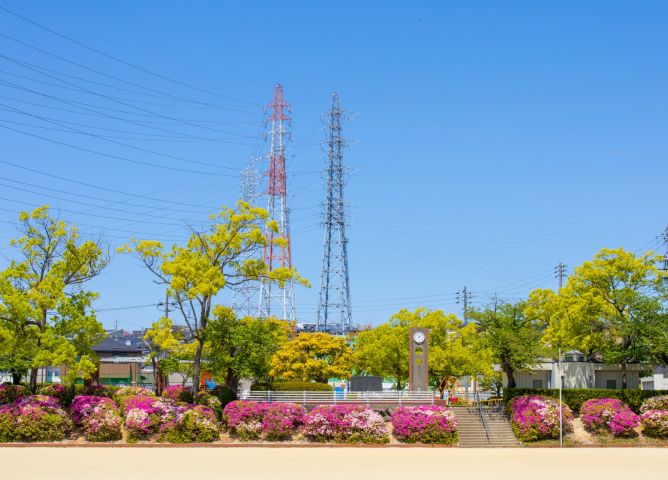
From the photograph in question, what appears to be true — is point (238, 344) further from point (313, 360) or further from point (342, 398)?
point (313, 360)

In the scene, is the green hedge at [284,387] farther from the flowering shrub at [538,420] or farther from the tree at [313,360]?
the flowering shrub at [538,420]

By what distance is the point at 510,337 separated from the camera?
38.1 meters

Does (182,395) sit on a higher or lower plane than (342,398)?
higher

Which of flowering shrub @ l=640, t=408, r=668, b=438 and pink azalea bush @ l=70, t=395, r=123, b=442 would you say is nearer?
pink azalea bush @ l=70, t=395, r=123, b=442

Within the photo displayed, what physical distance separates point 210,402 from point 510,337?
17616mm

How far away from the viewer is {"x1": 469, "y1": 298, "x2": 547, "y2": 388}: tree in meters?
37.9

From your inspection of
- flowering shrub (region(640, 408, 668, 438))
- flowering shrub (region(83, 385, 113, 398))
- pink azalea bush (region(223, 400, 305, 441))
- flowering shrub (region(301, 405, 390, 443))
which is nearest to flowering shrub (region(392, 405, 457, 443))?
flowering shrub (region(301, 405, 390, 443))

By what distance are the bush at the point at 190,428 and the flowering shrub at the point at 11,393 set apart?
7.28 metres

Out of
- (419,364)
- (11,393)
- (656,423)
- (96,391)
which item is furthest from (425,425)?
(11,393)

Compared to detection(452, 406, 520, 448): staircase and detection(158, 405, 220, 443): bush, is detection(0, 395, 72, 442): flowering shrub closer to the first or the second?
detection(158, 405, 220, 443): bush
